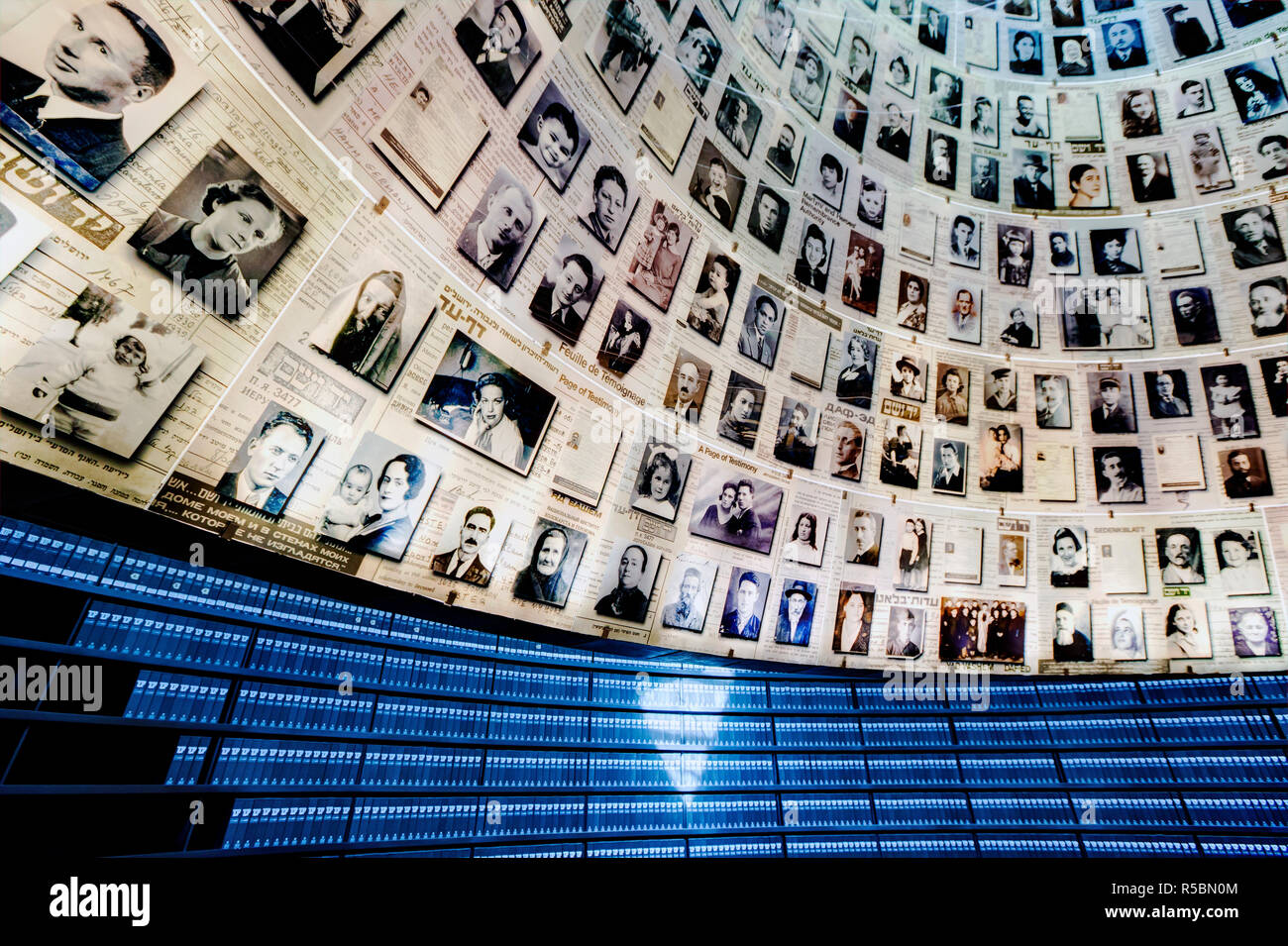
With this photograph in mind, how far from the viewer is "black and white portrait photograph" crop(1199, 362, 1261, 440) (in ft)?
9.30

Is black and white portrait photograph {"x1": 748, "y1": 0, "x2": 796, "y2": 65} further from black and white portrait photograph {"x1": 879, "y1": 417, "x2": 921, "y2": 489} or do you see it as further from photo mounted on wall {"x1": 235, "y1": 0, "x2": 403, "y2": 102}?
black and white portrait photograph {"x1": 879, "y1": 417, "x2": 921, "y2": 489}

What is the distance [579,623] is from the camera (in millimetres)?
2082

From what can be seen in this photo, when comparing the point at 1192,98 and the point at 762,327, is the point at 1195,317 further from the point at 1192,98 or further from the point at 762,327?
the point at 762,327

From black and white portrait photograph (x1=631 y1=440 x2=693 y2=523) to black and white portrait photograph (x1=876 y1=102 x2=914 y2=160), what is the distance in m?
2.07

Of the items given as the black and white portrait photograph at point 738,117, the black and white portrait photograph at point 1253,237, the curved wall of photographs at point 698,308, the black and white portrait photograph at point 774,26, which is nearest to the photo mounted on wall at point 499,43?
the curved wall of photographs at point 698,308

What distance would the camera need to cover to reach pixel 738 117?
7.89ft

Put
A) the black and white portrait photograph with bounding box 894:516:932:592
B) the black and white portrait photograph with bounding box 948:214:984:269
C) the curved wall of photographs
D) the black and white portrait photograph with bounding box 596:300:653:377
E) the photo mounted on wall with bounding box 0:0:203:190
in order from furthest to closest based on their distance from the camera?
the black and white portrait photograph with bounding box 948:214:984:269 < the black and white portrait photograph with bounding box 894:516:932:592 < the black and white portrait photograph with bounding box 596:300:653:377 < the curved wall of photographs < the photo mounted on wall with bounding box 0:0:203:190

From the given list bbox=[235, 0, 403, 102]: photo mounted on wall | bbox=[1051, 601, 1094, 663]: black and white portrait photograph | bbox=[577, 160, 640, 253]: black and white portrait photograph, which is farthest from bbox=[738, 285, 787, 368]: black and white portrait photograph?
bbox=[1051, 601, 1094, 663]: black and white portrait photograph

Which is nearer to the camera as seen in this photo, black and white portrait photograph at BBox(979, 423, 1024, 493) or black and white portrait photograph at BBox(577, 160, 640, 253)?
black and white portrait photograph at BBox(577, 160, 640, 253)

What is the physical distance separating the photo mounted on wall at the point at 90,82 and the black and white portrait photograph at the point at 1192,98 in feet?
14.5

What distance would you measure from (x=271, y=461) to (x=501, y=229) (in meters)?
0.97

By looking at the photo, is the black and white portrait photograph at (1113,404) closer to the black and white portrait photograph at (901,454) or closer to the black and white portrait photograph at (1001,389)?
the black and white portrait photograph at (1001,389)

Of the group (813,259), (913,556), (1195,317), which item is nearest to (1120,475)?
(1195,317)
